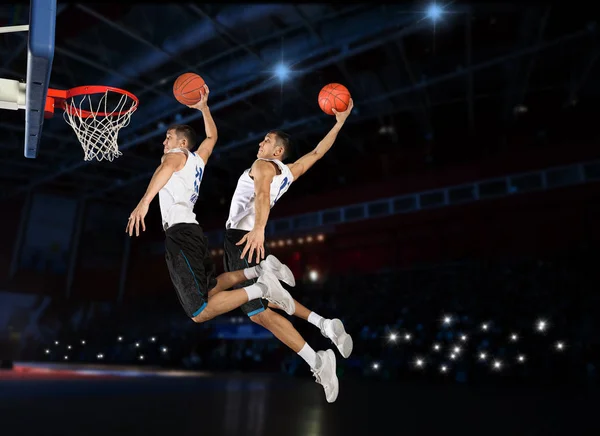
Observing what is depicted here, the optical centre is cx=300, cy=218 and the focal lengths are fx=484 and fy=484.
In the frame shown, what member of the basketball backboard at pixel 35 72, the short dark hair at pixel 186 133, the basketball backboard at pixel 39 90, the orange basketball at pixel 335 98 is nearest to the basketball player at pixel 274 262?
the orange basketball at pixel 335 98

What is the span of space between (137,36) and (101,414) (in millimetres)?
7245

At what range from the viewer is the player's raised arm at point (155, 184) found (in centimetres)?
244

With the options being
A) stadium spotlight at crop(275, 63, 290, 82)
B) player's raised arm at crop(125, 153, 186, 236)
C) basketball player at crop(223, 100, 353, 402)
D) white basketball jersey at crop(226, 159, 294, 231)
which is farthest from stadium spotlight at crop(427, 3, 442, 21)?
player's raised arm at crop(125, 153, 186, 236)

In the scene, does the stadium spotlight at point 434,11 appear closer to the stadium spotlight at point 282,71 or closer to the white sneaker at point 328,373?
the stadium spotlight at point 282,71

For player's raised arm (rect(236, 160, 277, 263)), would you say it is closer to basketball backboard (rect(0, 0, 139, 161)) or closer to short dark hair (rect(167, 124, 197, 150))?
short dark hair (rect(167, 124, 197, 150))

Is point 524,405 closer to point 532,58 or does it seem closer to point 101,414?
point 101,414

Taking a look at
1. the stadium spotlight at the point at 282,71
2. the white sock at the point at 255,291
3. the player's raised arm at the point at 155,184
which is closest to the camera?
the player's raised arm at the point at 155,184

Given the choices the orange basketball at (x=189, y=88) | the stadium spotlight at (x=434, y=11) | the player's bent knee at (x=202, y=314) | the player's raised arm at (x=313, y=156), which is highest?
the stadium spotlight at (x=434, y=11)

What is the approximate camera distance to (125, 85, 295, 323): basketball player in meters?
2.63

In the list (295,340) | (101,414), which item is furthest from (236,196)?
(101,414)

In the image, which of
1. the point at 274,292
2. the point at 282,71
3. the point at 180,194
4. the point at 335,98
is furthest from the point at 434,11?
the point at 274,292

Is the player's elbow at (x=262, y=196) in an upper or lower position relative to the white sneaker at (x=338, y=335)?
upper

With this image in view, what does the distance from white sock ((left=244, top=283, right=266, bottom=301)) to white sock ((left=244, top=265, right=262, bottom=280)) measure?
0.30 feet

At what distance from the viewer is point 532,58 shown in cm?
1022
